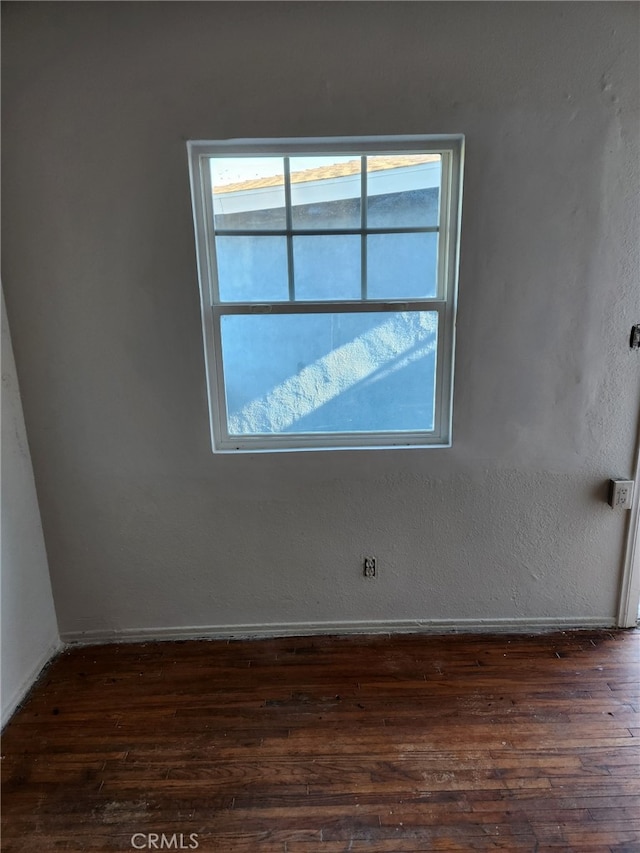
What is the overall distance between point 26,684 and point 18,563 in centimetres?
49

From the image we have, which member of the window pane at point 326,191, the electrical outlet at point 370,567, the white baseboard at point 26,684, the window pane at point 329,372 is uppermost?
the window pane at point 326,191

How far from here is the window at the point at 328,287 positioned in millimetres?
1920

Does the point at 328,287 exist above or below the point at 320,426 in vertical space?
above

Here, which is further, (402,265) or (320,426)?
(320,426)

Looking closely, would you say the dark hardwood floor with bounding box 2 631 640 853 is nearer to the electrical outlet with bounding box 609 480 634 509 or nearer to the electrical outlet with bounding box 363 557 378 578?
the electrical outlet with bounding box 363 557 378 578

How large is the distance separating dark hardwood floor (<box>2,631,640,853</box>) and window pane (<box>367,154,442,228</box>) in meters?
1.85

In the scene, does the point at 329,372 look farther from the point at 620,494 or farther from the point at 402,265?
the point at 620,494

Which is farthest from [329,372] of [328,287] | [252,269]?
[252,269]

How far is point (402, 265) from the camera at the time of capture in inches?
79.0

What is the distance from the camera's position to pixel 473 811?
144 cm

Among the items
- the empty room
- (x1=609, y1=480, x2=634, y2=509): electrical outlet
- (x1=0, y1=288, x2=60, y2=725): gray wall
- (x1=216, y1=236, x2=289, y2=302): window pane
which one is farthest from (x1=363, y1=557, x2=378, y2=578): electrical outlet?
(x1=0, y1=288, x2=60, y2=725): gray wall

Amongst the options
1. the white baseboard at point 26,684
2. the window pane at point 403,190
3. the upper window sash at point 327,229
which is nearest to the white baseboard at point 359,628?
the white baseboard at point 26,684

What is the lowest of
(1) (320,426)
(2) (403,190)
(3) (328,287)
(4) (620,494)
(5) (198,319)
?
(4) (620,494)

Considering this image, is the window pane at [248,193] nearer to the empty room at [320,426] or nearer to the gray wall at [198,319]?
the empty room at [320,426]
